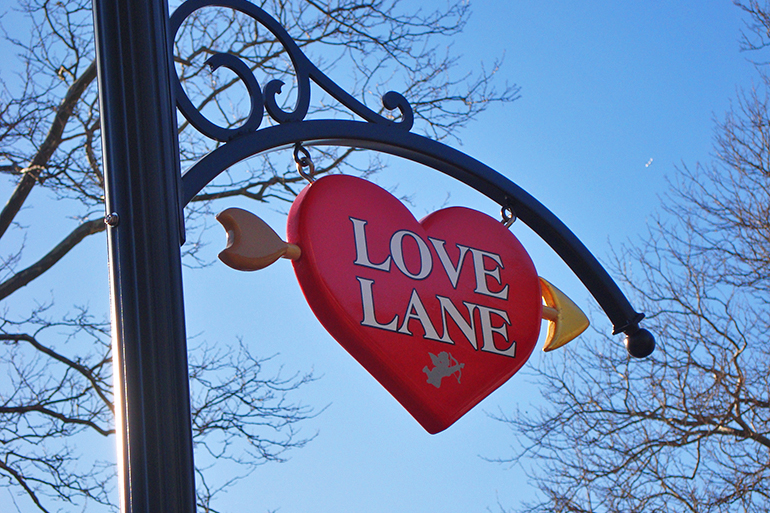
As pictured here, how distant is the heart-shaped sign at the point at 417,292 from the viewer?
1915mm

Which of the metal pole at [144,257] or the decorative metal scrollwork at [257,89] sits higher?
the decorative metal scrollwork at [257,89]

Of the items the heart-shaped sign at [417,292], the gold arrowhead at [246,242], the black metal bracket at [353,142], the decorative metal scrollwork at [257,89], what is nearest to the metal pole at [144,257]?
the black metal bracket at [353,142]

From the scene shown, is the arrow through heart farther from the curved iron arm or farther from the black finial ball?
the black finial ball

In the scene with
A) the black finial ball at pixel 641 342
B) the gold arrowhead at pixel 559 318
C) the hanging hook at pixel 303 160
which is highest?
the hanging hook at pixel 303 160

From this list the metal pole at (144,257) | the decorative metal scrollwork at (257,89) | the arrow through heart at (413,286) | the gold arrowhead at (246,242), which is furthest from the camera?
the arrow through heart at (413,286)

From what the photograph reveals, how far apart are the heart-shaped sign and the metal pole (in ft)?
2.31

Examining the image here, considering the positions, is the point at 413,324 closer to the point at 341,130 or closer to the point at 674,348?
the point at 341,130

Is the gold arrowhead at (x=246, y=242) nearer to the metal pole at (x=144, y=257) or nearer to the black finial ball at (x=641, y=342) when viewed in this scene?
the metal pole at (x=144, y=257)

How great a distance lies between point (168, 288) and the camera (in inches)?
43.2

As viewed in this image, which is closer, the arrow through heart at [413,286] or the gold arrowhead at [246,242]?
the gold arrowhead at [246,242]

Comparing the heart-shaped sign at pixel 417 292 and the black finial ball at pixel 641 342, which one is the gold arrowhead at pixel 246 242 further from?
the black finial ball at pixel 641 342

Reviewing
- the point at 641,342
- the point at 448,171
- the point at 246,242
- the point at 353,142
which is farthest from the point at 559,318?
the point at 246,242

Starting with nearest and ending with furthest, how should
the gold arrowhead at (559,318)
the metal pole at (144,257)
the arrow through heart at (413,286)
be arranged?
the metal pole at (144,257) → the arrow through heart at (413,286) → the gold arrowhead at (559,318)

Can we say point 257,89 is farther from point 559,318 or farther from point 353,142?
point 559,318
